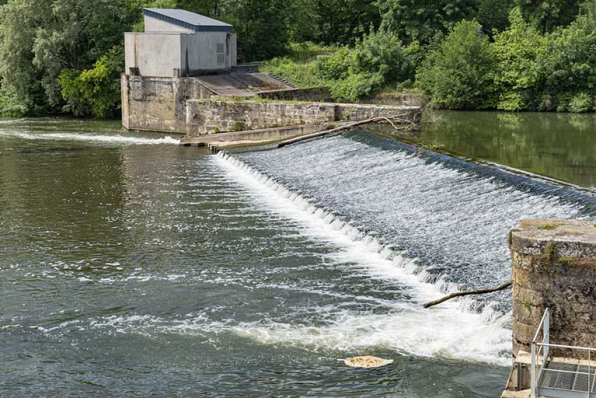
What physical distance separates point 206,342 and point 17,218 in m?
9.27

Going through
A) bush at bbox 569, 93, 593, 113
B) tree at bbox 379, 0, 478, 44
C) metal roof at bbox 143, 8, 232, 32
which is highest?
tree at bbox 379, 0, 478, 44

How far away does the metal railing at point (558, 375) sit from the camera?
815 centimetres

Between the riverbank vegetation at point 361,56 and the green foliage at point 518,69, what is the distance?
5 centimetres

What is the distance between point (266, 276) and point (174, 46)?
22595 mm

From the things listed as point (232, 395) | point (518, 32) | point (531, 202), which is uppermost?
point (518, 32)

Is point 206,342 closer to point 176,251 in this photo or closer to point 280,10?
point 176,251

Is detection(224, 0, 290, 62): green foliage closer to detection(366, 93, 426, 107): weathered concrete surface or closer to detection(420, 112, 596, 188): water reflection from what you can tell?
detection(366, 93, 426, 107): weathered concrete surface

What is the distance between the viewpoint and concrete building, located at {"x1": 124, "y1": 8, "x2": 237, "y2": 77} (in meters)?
35.9

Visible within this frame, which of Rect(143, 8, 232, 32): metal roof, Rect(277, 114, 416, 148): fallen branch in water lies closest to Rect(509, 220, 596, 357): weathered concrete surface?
Rect(277, 114, 416, 148): fallen branch in water

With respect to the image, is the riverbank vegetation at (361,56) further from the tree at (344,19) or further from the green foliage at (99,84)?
the tree at (344,19)

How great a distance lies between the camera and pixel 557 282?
9352mm

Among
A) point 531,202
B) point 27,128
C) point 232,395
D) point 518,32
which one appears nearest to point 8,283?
point 232,395

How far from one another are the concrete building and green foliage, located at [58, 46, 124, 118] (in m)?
4.11

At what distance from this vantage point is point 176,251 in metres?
16.6
